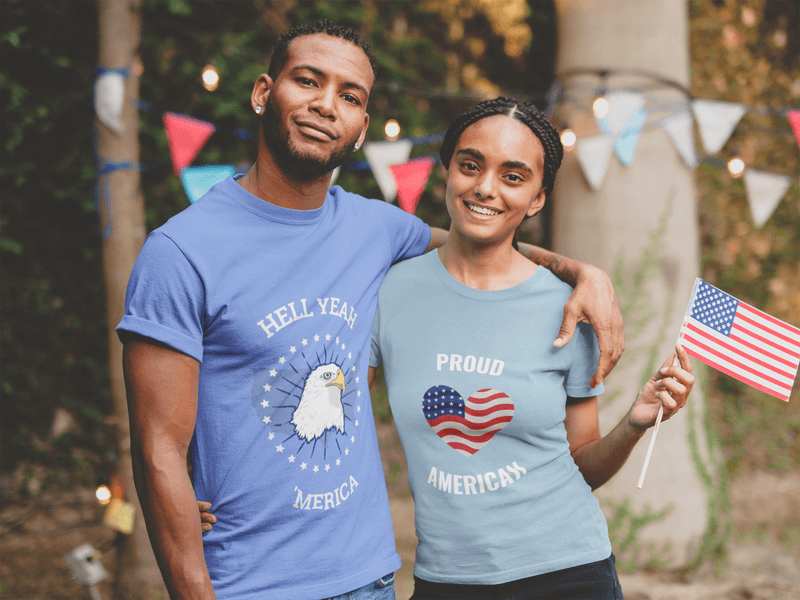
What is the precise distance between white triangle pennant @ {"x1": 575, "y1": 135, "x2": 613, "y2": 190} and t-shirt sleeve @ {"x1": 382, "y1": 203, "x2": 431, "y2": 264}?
6.37 feet

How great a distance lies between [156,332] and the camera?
1.34 meters

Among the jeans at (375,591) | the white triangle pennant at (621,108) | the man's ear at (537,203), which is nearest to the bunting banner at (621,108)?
the white triangle pennant at (621,108)

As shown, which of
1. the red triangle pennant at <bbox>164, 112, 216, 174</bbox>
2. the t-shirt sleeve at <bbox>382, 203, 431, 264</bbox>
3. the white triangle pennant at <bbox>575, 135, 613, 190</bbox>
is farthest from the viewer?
the white triangle pennant at <bbox>575, 135, 613, 190</bbox>

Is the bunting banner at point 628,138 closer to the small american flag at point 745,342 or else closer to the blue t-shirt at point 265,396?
the small american flag at point 745,342

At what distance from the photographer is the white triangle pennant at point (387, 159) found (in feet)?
11.6

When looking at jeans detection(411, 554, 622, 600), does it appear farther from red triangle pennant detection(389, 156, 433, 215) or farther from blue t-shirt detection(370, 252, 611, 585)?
red triangle pennant detection(389, 156, 433, 215)

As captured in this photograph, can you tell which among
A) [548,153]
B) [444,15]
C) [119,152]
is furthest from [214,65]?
[548,153]

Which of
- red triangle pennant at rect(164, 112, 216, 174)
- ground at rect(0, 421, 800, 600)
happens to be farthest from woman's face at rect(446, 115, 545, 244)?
ground at rect(0, 421, 800, 600)

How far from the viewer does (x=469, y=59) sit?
182 inches

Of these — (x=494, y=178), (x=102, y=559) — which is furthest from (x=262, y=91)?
(x=102, y=559)

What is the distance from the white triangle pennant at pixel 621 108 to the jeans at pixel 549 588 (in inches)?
107

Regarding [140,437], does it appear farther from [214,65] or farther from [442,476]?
[214,65]

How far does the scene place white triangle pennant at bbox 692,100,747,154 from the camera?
11.6 ft

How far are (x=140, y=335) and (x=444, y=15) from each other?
390 centimetres
